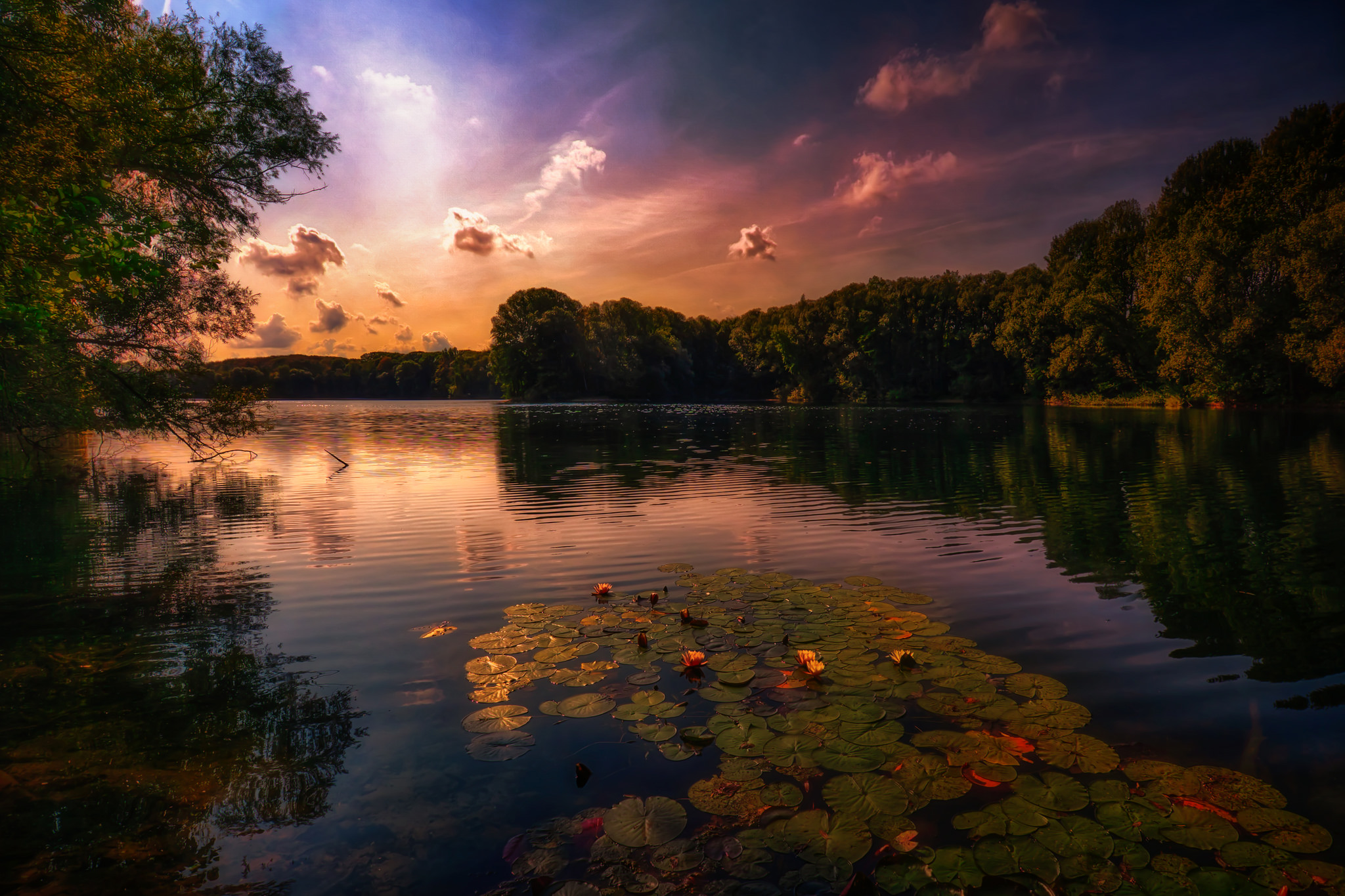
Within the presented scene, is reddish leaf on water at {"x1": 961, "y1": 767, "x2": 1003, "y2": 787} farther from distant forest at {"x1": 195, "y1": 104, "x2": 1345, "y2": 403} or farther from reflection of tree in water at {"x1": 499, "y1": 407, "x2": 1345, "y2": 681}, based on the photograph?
distant forest at {"x1": 195, "y1": 104, "x2": 1345, "y2": 403}

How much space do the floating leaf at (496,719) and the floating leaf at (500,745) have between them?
86 millimetres

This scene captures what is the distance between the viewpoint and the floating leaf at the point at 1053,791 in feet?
13.6

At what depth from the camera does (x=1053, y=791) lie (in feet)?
14.1

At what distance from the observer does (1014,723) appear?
17.5 feet

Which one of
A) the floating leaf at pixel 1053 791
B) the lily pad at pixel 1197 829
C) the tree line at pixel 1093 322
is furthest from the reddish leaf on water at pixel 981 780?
the tree line at pixel 1093 322

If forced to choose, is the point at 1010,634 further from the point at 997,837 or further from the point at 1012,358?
the point at 1012,358

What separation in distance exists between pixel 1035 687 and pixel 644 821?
13.3 ft

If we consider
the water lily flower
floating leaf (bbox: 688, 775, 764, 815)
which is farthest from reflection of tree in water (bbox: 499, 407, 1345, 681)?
floating leaf (bbox: 688, 775, 764, 815)

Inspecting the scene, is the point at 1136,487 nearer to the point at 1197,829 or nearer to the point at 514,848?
the point at 1197,829

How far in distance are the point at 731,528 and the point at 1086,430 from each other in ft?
116

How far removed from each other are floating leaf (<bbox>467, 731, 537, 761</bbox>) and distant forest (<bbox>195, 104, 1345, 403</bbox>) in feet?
78.2

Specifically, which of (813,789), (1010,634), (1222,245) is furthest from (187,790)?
(1222,245)

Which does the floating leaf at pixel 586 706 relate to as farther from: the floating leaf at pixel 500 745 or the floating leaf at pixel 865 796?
the floating leaf at pixel 865 796

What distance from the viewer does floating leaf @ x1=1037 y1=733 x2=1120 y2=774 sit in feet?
15.3
